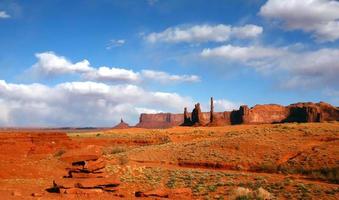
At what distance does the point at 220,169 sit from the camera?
32750mm

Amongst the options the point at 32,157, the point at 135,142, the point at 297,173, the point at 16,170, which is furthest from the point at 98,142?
the point at 297,173

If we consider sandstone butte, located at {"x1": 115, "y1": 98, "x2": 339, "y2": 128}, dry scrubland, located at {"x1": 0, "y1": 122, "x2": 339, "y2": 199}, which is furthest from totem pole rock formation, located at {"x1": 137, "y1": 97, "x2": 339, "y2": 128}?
dry scrubland, located at {"x1": 0, "y1": 122, "x2": 339, "y2": 199}

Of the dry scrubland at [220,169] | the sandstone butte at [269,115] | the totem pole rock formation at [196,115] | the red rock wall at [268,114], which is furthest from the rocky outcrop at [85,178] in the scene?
the red rock wall at [268,114]

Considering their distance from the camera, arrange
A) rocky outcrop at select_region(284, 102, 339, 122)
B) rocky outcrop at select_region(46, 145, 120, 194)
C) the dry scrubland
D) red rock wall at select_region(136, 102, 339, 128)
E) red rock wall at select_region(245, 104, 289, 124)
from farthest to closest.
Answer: red rock wall at select_region(245, 104, 289, 124)
red rock wall at select_region(136, 102, 339, 128)
rocky outcrop at select_region(284, 102, 339, 122)
the dry scrubland
rocky outcrop at select_region(46, 145, 120, 194)

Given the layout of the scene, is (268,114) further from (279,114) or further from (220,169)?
(220,169)

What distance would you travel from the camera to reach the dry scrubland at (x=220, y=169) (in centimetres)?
2181

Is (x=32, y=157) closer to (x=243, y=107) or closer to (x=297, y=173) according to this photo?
(x=297, y=173)

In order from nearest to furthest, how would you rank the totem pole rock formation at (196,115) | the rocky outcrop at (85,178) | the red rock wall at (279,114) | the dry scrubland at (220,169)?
1. the rocky outcrop at (85,178)
2. the dry scrubland at (220,169)
3. the totem pole rock formation at (196,115)
4. the red rock wall at (279,114)

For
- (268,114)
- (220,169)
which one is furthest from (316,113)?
(220,169)

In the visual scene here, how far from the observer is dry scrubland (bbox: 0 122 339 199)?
2181 centimetres

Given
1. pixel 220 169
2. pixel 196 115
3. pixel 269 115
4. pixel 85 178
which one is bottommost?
pixel 220 169

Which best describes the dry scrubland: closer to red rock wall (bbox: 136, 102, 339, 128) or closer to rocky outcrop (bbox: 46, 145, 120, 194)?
rocky outcrop (bbox: 46, 145, 120, 194)

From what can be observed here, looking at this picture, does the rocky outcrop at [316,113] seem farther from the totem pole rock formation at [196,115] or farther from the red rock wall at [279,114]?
the totem pole rock formation at [196,115]

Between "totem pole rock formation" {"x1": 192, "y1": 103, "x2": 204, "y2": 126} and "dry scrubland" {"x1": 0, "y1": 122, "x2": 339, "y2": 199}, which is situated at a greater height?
"totem pole rock formation" {"x1": 192, "y1": 103, "x2": 204, "y2": 126}
